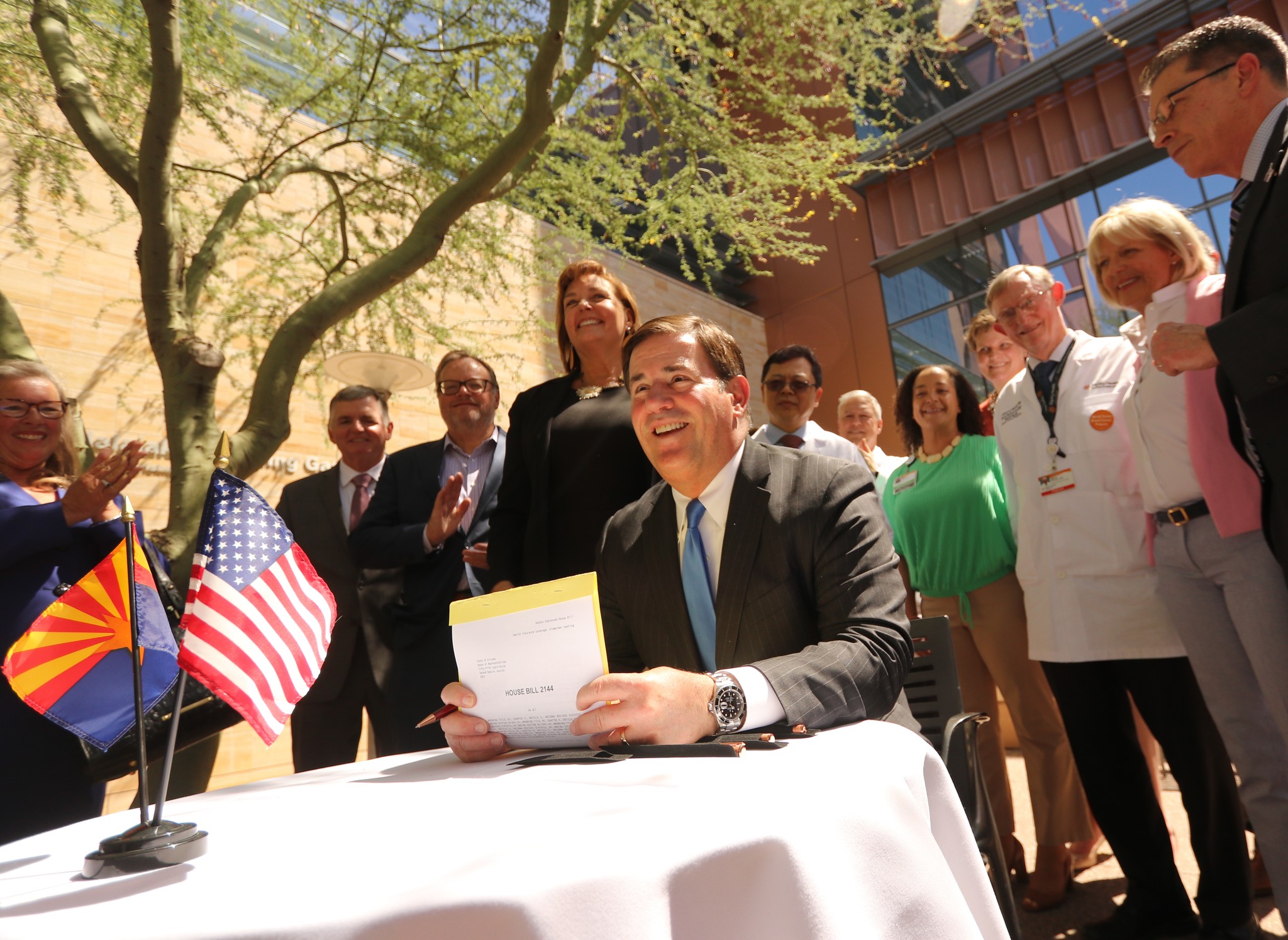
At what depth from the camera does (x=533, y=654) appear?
121 cm

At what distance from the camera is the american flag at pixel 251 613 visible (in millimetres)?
1075

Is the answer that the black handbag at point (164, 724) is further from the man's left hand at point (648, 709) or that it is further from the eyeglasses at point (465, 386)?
the eyeglasses at point (465, 386)

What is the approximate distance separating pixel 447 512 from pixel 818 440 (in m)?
1.98

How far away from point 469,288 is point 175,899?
17.5ft

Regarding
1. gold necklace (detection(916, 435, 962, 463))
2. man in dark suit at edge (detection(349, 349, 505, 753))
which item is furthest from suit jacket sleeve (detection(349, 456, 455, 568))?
gold necklace (detection(916, 435, 962, 463))

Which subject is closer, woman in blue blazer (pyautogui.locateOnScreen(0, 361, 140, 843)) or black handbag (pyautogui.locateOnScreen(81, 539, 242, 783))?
black handbag (pyautogui.locateOnScreen(81, 539, 242, 783))

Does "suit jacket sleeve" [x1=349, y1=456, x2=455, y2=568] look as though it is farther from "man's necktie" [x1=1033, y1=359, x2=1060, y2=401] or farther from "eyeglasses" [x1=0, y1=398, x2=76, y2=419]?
"man's necktie" [x1=1033, y1=359, x2=1060, y2=401]

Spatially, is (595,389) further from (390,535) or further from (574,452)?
(390,535)

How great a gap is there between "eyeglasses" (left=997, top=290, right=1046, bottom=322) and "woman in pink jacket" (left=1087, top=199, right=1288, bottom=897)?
1.46 feet

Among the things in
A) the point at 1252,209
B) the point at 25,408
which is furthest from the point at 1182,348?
the point at 25,408

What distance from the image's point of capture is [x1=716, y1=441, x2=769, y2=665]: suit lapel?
5.32 feet

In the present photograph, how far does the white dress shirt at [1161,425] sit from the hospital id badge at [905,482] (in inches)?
51.0

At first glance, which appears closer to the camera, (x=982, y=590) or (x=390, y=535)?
(x=390, y=535)

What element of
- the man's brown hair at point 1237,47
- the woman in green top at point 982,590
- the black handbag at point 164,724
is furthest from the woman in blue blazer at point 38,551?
the man's brown hair at point 1237,47
